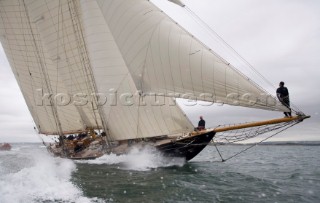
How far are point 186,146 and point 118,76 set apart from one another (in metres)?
5.34

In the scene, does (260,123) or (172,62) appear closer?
(172,62)

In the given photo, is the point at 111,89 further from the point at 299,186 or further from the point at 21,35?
the point at 21,35

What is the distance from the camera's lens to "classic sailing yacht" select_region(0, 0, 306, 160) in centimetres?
1130

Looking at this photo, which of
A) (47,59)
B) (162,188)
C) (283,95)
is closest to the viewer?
(162,188)

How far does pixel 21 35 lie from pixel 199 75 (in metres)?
18.3

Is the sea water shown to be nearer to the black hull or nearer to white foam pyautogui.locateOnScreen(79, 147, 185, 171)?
white foam pyautogui.locateOnScreen(79, 147, 185, 171)

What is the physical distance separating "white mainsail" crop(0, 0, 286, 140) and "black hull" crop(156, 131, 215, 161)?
724mm

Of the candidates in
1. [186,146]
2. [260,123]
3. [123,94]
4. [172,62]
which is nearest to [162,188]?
[172,62]

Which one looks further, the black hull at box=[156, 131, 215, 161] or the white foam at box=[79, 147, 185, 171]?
the white foam at box=[79, 147, 185, 171]

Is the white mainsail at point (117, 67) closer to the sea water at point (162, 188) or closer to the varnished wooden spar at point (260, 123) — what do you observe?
the varnished wooden spar at point (260, 123)

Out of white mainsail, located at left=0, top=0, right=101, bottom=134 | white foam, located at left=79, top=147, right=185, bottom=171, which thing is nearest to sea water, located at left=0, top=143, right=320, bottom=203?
white foam, located at left=79, top=147, right=185, bottom=171

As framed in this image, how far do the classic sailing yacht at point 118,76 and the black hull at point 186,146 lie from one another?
2.1 inches

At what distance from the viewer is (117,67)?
16406mm

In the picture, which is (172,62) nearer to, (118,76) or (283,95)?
(283,95)
